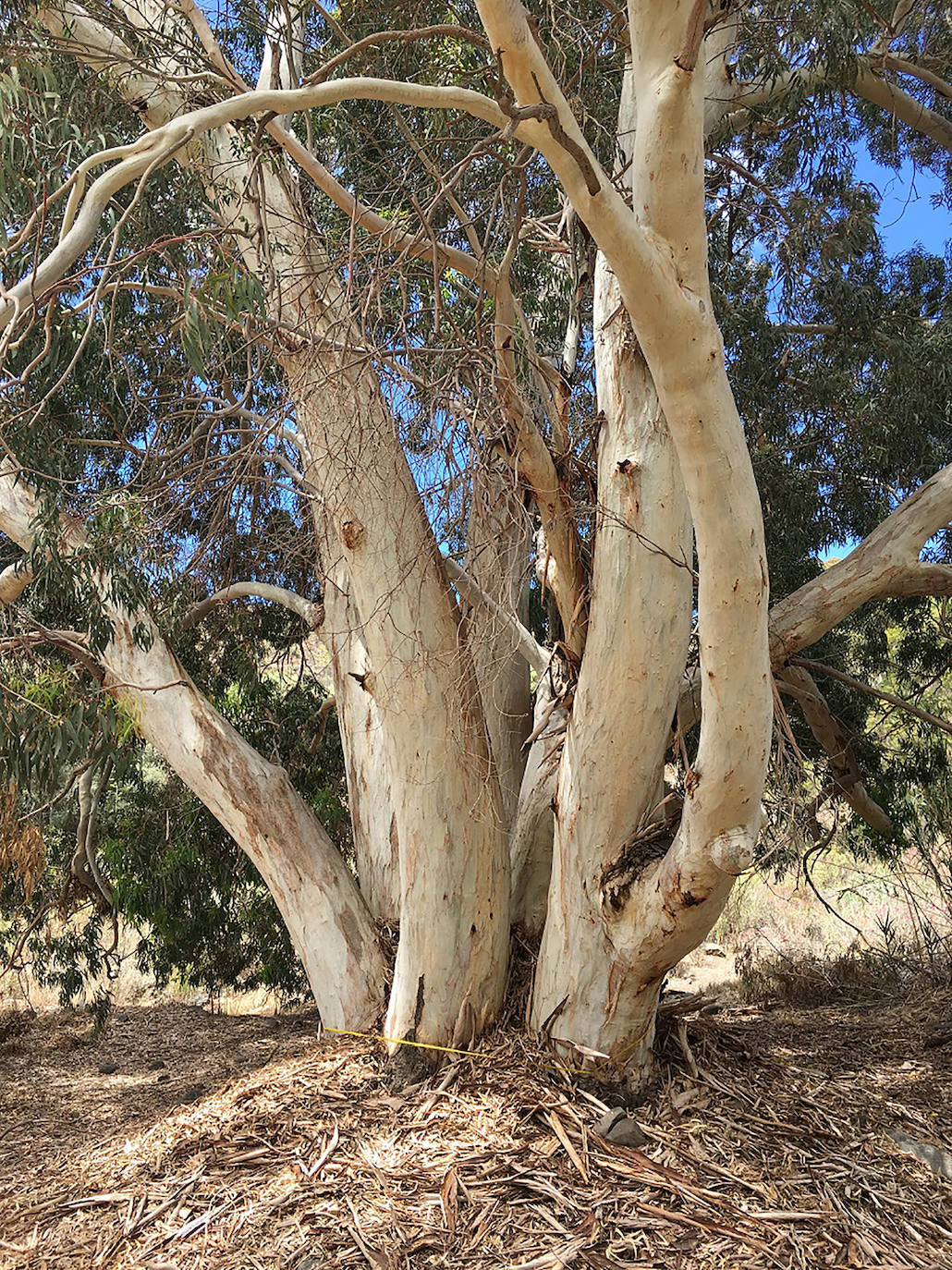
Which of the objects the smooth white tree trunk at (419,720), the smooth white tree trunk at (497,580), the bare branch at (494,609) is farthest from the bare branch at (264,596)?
the smooth white tree trunk at (419,720)

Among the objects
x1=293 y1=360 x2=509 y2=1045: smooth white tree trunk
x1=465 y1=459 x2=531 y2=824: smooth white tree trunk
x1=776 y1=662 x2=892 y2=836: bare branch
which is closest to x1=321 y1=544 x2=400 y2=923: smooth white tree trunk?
x1=465 y1=459 x2=531 y2=824: smooth white tree trunk

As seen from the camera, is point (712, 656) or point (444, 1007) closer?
point (712, 656)

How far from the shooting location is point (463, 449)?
4008 millimetres

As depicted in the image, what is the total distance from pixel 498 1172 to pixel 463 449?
8.21ft

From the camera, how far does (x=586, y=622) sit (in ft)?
14.7

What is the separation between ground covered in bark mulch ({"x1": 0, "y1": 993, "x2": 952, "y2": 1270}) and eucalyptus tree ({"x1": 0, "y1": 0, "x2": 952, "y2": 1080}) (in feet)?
1.08

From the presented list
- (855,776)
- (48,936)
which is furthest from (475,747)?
(48,936)

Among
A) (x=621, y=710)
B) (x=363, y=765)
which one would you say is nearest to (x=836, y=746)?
(x=363, y=765)

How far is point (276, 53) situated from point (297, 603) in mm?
2802

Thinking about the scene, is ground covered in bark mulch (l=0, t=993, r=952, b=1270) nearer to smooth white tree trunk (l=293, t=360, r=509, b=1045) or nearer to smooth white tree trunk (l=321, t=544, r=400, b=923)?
smooth white tree trunk (l=293, t=360, r=509, b=1045)

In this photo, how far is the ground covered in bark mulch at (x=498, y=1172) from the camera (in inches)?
138

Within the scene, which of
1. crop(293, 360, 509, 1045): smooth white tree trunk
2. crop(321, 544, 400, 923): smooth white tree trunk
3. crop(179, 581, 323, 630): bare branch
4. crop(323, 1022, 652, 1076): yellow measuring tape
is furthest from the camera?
crop(179, 581, 323, 630): bare branch

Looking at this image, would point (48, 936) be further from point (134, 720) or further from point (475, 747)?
point (475, 747)

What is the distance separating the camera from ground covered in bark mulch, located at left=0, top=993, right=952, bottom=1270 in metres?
3.51
